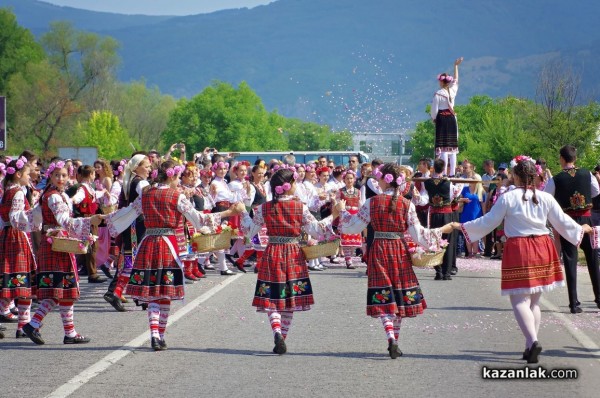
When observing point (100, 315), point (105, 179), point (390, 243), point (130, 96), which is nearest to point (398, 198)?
point (390, 243)

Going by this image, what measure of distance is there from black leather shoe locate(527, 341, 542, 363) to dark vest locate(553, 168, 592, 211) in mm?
4746

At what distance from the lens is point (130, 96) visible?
13375 cm

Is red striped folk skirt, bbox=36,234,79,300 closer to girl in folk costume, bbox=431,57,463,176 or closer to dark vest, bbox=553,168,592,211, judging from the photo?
dark vest, bbox=553,168,592,211

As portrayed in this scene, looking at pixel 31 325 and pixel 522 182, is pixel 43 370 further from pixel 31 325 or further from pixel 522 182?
pixel 522 182

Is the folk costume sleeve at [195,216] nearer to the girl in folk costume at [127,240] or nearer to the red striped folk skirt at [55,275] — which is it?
the red striped folk skirt at [55,275]

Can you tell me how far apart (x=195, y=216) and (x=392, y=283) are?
2.13 meters

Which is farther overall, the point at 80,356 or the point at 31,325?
the point at 31,325

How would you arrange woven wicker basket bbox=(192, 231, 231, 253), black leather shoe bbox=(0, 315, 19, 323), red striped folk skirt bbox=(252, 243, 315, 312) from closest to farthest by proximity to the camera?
red striped folk skirt bbox=(252, 243, 315, 312) < woven wicker basket bbox=(192, 231, 231, 253) < black leather shoe bbox=(0, 315, 19, 323)

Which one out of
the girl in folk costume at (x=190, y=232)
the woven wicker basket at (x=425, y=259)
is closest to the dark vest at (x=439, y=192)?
the girl in folk costume at (x=190, y=232)

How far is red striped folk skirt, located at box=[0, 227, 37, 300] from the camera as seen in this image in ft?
40.3

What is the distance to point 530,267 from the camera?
1044 centimetres

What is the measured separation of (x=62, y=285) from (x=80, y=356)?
111 centimetres

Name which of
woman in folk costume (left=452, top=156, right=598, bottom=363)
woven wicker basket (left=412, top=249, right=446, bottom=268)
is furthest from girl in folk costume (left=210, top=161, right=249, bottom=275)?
woman in folk costume (left=452, top=156, right=598, bottom=363)

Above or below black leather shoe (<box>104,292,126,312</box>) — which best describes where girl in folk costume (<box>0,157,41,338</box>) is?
above
